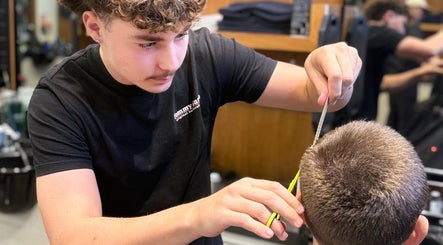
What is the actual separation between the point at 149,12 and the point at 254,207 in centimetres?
41

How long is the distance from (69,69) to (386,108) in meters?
1.46

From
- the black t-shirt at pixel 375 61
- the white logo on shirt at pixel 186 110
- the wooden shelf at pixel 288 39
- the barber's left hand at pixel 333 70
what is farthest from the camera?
the black t-shirt at pixel 375 61

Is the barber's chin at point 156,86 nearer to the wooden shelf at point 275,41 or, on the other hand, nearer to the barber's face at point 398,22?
the wooden shelf at point 275,41

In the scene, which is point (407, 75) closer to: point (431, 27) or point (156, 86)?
point (431, 27)

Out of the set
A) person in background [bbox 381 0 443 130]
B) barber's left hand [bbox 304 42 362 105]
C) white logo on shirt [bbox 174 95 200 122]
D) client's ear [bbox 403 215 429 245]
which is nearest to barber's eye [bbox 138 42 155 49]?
white logo on shirt [bbox 174 95 200 122]

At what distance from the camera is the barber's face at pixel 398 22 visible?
1.96 m

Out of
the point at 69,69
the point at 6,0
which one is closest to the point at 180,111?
the point at 69,69

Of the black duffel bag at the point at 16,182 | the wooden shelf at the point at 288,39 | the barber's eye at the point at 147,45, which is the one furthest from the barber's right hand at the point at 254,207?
the black duffel bag at the point at 16,182

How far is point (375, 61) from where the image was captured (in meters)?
2.04

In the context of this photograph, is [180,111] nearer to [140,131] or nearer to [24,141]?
[140,131]

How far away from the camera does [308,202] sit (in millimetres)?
835

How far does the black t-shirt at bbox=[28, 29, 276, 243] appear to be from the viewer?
1.00 meters

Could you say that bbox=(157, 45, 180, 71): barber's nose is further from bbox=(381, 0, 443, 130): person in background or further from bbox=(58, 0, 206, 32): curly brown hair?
bbox=(381, 0, 443, 130): person in background

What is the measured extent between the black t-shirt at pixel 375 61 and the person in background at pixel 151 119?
94 centimetres
